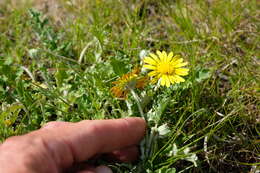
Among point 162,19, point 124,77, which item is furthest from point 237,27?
point 124,77

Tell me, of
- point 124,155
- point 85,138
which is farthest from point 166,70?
point 85,138

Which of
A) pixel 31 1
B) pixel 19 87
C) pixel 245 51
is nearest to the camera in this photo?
pixel 19 87

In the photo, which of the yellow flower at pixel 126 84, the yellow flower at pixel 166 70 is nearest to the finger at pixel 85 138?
the yellow flower at pixel 126 84

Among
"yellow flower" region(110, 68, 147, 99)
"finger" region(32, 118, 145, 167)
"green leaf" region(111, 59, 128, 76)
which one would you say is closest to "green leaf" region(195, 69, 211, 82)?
"yellow flower" region(110, 68, 147, 99)

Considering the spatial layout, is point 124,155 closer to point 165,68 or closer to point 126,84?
point 126,84

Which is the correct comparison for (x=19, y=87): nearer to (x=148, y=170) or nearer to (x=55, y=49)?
(x=55, y=49)

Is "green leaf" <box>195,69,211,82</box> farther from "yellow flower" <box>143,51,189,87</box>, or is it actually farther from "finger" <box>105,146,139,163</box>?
"finger" <box>105,146,139,163</box>

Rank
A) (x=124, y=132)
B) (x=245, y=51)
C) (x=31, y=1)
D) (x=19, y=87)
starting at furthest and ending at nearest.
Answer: (x=31, y=1)
(x=245, y=51)
(x=19, y=87)
(x=124, y=132)

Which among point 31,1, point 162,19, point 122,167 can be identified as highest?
point 31,1

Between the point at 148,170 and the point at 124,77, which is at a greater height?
the point at 124,77
